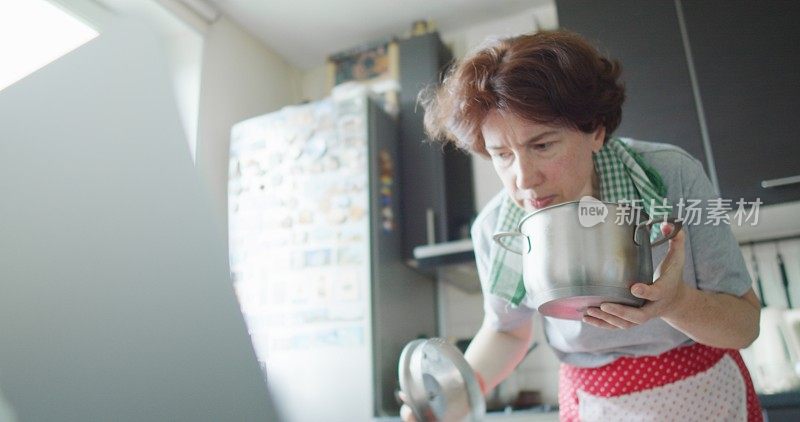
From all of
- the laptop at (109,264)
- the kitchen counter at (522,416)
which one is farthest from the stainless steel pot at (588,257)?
the kitchen counter at (522,416)

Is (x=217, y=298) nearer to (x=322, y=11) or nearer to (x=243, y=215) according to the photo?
(x=243, y=215)

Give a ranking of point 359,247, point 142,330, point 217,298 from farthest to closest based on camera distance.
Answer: point 359,247
point 217,298
point 142,330

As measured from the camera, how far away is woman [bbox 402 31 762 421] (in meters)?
0.85

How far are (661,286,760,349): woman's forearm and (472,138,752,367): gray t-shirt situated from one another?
0.03m

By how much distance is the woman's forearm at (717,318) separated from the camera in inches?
28.8

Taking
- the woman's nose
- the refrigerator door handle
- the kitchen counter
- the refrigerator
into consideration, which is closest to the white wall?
the refrigerator

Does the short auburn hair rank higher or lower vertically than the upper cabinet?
lower

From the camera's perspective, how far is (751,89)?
1.62 metres

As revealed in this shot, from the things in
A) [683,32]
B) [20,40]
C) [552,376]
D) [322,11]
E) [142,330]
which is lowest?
[552,376]

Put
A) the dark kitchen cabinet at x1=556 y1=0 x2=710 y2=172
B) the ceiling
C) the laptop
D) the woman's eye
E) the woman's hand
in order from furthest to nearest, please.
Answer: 1. the ceiling
2. the dark kitchen cabinet at x1=556 y1=0 x2=710 y2=172
3. the laptop
4. the woman's eye
5. the woman's hand

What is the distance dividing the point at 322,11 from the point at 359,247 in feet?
3.19

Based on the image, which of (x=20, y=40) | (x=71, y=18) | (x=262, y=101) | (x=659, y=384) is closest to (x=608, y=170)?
(x=659, y=384)

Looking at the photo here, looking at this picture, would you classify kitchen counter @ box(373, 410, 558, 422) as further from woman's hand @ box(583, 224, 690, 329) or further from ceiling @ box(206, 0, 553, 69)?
ceiling @ box(206, 0, 553, 69)

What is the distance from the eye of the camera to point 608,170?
3.12 feet
